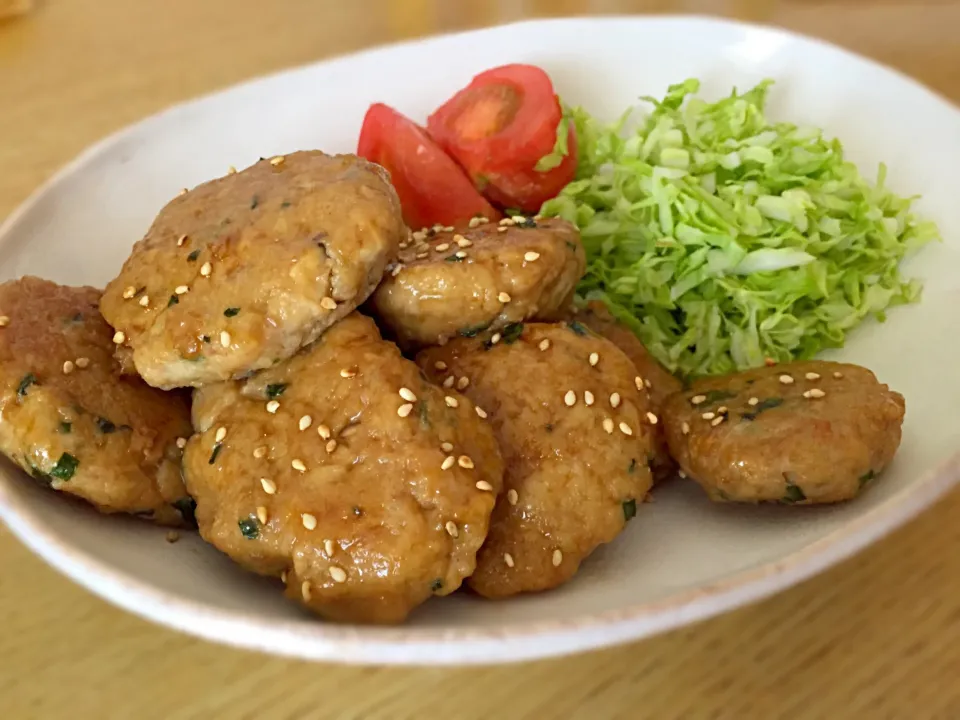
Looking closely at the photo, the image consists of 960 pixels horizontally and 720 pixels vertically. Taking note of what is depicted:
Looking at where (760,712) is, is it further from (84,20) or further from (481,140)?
(84,20)

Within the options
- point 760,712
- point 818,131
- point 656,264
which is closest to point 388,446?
point 760,712

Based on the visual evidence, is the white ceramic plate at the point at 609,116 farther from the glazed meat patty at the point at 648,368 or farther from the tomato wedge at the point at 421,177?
the tomato wedge at the point at 421,177

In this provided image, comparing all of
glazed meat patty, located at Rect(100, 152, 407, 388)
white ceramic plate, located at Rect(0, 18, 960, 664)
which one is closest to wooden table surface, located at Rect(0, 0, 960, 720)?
white ceramic plate, located at Rect(0, 18, 960, 664)

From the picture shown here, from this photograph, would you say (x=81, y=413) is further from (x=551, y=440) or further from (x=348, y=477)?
(x=551, y=440)

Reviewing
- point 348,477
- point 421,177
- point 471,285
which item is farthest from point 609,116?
point 348,477

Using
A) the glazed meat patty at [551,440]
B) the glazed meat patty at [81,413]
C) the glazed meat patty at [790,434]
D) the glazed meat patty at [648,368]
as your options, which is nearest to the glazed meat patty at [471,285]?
the glazed meat patty at [551,440]

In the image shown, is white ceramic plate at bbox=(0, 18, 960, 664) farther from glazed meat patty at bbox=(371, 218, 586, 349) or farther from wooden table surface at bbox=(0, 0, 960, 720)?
glazed meat patty at bbox=(371, 218, 586, 349)
